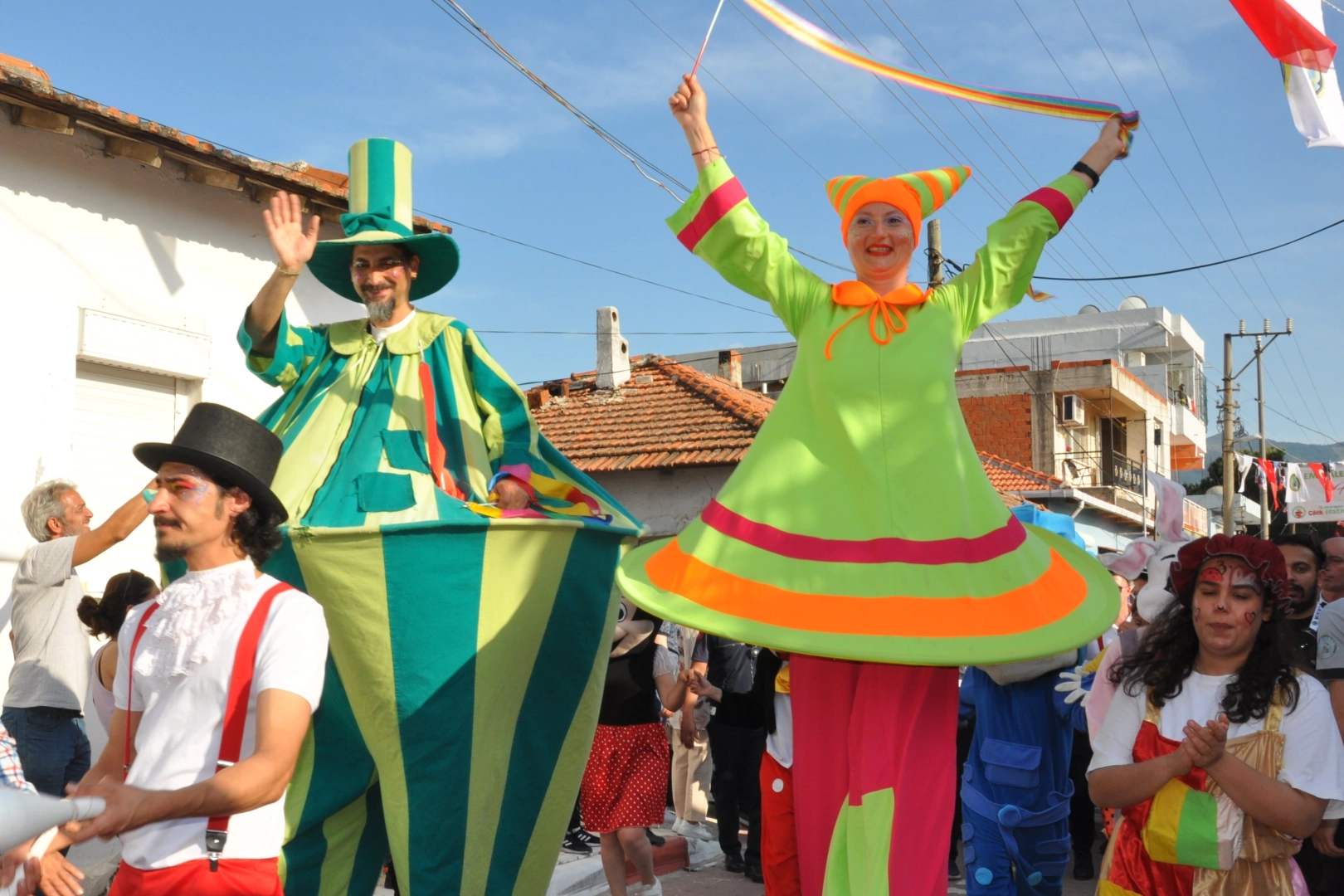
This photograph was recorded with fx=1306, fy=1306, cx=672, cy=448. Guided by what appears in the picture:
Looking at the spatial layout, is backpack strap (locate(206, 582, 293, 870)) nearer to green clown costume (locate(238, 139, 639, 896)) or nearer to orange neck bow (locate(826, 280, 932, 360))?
green clown costume (locate(238, 139, 639, 896))

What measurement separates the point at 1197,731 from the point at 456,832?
74.1 inches

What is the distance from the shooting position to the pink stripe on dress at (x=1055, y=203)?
11.7 ft

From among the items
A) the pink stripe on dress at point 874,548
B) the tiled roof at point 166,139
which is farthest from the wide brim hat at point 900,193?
the tiled roof at point 166,139

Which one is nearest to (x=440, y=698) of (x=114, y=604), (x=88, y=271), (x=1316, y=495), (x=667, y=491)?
(x=114, y=604)

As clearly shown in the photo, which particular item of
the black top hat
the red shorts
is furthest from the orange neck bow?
the red shorts

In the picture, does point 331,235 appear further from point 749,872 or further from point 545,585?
point 545,585

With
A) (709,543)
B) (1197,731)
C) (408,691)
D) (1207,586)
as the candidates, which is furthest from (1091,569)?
(408,691)

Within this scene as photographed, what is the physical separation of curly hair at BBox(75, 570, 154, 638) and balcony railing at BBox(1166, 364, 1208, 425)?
3838 cm

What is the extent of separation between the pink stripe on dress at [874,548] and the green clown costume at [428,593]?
0.70m

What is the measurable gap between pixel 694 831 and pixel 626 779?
280 cm

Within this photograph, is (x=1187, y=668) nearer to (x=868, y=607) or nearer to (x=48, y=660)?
(x=868, y=607)

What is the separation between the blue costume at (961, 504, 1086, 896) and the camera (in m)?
4.67

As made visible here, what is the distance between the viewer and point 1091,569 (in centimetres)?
340

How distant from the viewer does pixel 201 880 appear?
2.52 meters
